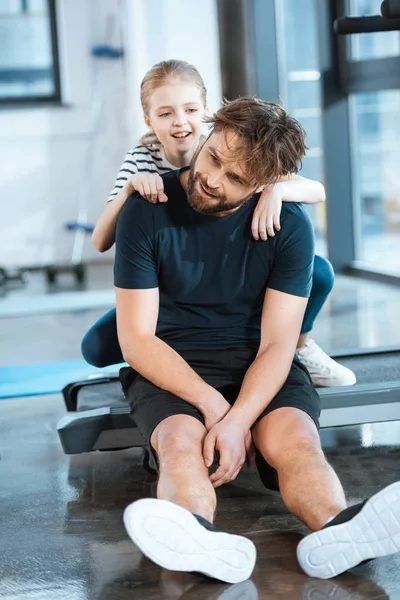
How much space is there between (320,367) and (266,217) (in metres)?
0.64

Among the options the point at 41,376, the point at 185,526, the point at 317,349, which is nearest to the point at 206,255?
the point at 317,349

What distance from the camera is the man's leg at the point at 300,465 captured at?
164cm

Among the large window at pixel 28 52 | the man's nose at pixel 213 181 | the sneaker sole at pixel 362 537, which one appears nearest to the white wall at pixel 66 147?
the large window at pixel 28 52

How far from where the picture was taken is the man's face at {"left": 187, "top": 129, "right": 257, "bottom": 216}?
1851 millimetres

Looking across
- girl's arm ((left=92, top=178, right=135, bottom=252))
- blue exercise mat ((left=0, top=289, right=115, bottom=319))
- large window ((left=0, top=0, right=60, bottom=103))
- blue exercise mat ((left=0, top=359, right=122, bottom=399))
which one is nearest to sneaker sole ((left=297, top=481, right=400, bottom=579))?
girl's arm ((left=92, top=178, right=135, bottom=252))

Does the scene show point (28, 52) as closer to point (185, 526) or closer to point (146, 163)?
point (146, 163)

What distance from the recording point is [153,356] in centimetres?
196

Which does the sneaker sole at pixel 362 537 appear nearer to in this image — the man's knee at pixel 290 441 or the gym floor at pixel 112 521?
the gym floor at pixel 112 521

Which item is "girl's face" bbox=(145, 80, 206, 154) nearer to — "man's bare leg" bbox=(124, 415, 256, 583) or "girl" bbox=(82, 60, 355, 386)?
"girl" bbox=(82, 60, 355, 386)

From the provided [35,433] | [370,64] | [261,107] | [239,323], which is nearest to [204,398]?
[239,323]

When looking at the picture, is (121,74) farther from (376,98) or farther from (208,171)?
(208,171)

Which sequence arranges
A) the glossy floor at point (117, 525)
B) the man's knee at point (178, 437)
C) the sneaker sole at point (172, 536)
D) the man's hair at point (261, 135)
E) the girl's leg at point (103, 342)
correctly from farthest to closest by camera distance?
the girl's leg at point (103, 342), the man's hair at point (261, 135), the man's knee at point (178, 437), the glossy floor at point (117, 525), the sneaker sole at point (172, 536)

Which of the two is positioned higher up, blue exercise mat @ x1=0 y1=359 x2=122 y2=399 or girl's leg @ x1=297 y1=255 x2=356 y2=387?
girl's leg @ x1=297 y1=255 x2=356 y2=387

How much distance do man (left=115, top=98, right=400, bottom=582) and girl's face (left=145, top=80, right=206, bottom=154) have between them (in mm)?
282
